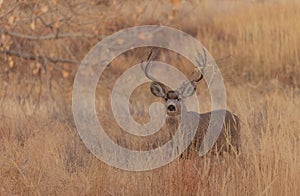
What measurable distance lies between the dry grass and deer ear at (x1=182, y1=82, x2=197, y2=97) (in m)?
0.42

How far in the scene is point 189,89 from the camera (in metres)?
5.62

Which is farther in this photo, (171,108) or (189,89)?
(189,89)

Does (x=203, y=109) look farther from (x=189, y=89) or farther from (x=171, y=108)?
(x=171, y=108)

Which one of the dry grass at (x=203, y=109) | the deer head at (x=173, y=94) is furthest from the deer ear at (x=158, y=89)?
the dry grass at (x=203, y=109)

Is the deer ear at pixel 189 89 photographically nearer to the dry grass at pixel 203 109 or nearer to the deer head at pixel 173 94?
the deer head at pixel 173 94

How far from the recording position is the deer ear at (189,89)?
5.59 m

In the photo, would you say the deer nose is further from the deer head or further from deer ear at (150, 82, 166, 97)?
deer ear at (150, 82, 166, 97)

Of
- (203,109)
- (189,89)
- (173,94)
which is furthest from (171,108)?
(203,109)

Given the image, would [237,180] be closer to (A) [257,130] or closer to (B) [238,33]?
(A) [257,130]

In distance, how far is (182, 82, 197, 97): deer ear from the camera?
18.3 ft

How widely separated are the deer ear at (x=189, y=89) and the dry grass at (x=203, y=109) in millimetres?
420

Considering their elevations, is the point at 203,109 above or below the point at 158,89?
below

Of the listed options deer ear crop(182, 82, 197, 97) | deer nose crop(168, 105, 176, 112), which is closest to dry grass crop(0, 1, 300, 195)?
deer ear crop(182, 82, 197, 97)

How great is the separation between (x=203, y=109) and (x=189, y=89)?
2093 millimetres
